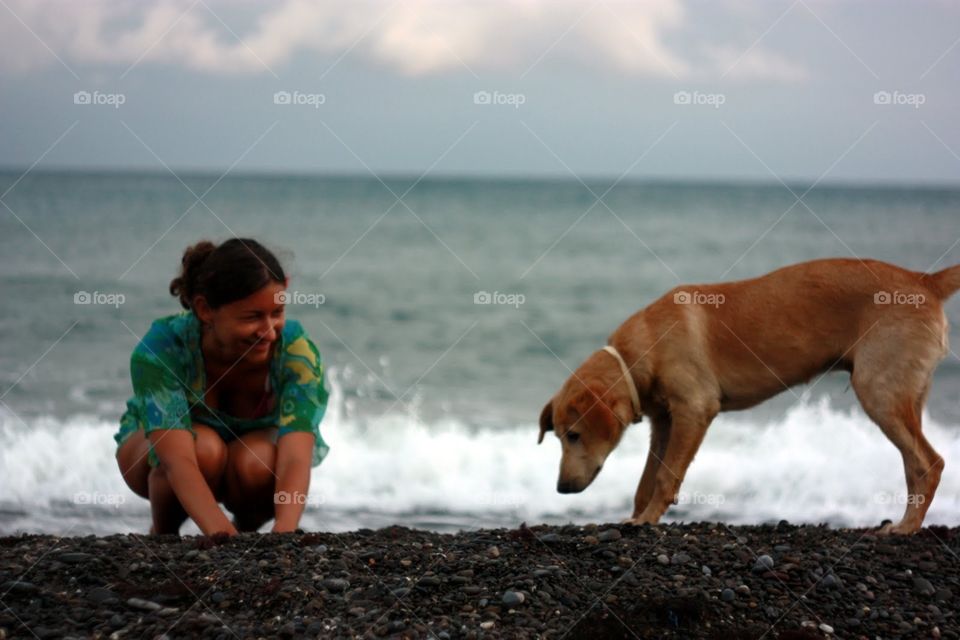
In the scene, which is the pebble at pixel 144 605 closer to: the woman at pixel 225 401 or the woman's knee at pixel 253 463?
the woman at pixel 225 401

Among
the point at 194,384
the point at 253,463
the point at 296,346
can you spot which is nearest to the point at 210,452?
the point at 253,463

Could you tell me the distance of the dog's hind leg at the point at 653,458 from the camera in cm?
620

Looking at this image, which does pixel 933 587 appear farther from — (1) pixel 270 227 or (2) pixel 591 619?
(1) pixel 270 227

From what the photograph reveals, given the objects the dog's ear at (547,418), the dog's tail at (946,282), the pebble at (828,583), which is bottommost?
the pebble at (828,583)

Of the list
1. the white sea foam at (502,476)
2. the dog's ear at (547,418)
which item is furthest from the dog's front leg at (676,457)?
the white sea foam at (502,476)

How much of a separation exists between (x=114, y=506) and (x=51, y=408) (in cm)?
363

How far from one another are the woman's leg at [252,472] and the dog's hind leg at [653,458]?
2157mm

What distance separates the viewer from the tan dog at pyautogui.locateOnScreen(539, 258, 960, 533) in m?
5.75

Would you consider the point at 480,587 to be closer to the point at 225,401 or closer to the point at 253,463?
the point at 253,463

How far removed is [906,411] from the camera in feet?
18.8

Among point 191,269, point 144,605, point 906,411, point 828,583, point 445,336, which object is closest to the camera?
point 144,605

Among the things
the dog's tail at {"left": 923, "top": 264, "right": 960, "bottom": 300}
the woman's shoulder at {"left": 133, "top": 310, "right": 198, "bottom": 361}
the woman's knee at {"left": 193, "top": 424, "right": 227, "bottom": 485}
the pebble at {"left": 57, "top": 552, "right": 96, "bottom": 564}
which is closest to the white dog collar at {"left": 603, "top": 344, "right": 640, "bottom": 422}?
the dog's tail at {"left": 923, "top": 264, "right": 960, "bottom": 300}

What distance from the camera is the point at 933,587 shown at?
4.36 metres

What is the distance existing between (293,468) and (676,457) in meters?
2.16
